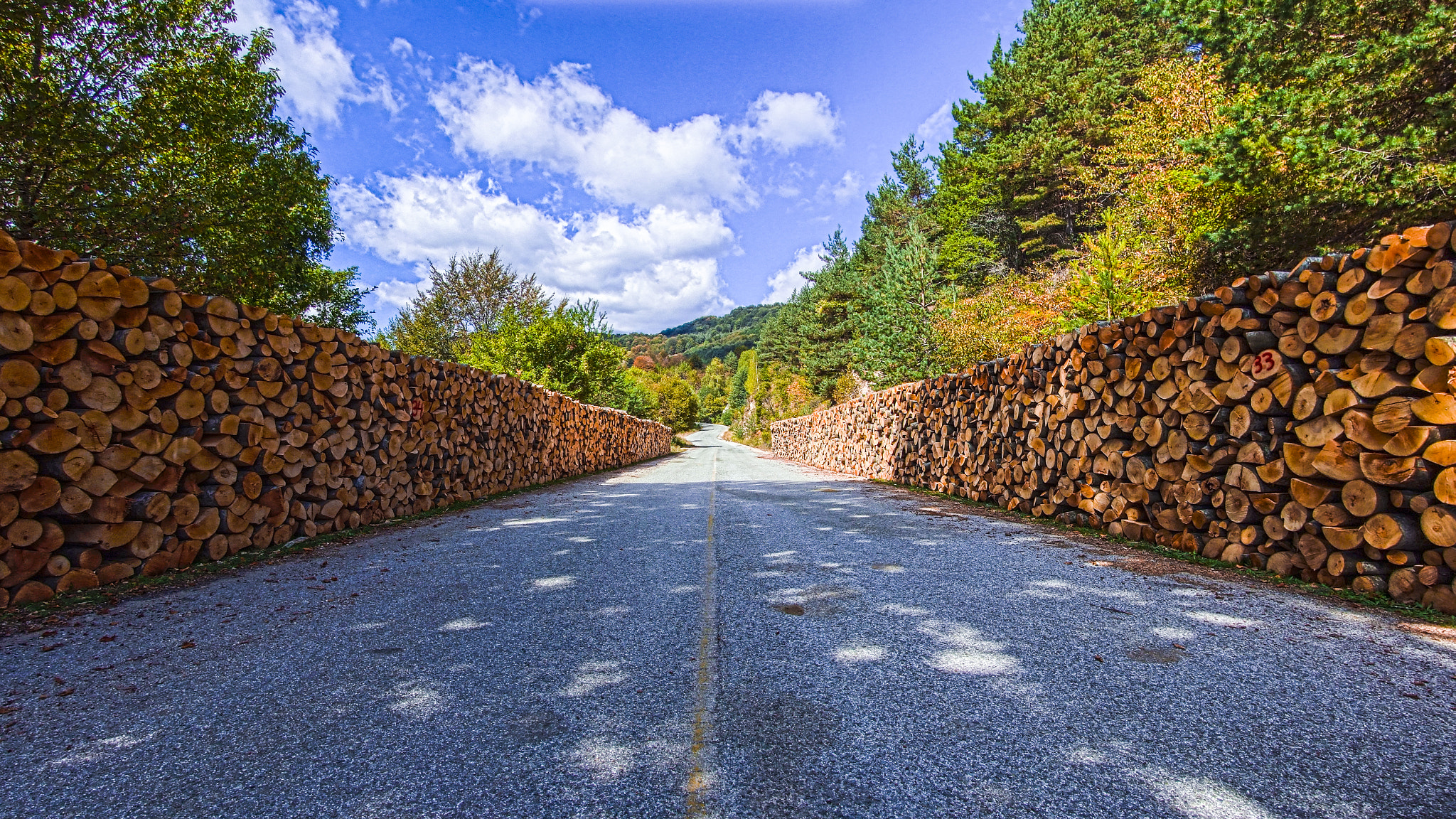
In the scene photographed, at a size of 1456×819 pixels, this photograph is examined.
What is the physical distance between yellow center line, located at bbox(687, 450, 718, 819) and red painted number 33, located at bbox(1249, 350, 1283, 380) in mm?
4051

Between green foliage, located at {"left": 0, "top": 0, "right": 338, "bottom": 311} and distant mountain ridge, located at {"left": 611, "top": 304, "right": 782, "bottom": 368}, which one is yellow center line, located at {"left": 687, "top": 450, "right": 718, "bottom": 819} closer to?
green foliage, located at {"left": 0, "top": 0, "right": 338, "bottom": 311}

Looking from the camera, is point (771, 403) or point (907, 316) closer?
point (907, 316)

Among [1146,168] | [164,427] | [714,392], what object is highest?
[1146,168]

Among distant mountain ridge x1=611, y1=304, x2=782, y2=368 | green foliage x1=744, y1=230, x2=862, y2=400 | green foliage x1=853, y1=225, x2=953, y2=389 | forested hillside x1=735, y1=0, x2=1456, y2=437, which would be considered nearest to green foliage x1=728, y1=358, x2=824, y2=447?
green foliage x1=744, y1=230, x2=862, y2=400

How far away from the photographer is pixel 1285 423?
3.87m

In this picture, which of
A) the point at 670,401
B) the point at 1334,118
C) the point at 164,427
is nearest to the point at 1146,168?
the point at 1334,118

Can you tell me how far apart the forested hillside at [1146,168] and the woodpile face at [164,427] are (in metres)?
10.5

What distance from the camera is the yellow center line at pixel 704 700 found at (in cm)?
166

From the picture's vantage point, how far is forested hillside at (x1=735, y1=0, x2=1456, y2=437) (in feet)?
25.2

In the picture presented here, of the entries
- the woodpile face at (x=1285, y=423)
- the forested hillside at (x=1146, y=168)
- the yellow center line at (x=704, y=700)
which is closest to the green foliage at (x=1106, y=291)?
the forested hillside at (x=1146, y=168)

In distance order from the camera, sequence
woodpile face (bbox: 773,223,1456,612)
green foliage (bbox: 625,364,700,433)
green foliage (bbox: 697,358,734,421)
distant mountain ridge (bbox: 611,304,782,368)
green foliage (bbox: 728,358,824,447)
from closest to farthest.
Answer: woodpile face (bbox: 773,223,1456,612)
green foliage (bbox: 728,358,824,447)
green foliage (bbox: 625,364,700,433)
green foliage (bbox: 697,358,734,421)
distant mountain ridge (bbox: 611,304,782,368)

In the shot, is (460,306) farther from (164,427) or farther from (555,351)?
(164,427)

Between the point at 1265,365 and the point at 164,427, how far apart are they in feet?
25.3

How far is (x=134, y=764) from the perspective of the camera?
6.05 feet
